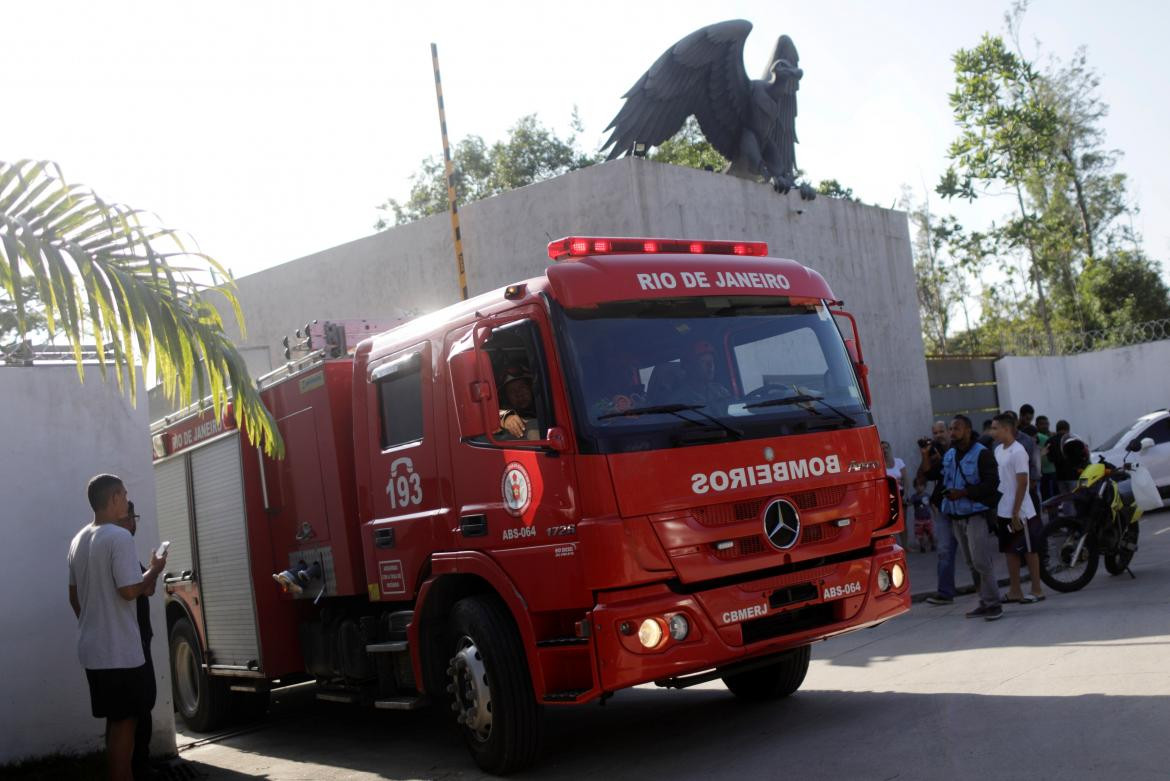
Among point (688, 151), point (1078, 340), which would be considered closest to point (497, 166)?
point (688, 151)

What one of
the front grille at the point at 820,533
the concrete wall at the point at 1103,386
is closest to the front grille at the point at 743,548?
the front grille at the point at 820,533

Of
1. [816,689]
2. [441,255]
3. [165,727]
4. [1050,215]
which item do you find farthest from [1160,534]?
[1050,215]

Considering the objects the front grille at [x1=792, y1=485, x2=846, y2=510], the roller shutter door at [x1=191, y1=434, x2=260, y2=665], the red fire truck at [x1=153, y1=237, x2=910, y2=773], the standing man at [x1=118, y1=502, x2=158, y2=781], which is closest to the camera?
the red fire truck at [x1=153, y1=237, x2=910, y2=773]

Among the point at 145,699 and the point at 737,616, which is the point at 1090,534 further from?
the point at 145,699

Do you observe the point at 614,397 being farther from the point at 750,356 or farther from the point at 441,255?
the point at 441,255

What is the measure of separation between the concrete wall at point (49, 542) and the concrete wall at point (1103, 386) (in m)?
21.5

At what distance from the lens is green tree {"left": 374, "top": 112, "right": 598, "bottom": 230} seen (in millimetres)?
43750

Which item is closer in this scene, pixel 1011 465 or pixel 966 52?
pixel 1011 465

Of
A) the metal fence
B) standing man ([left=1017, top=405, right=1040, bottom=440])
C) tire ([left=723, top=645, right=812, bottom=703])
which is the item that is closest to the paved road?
tire ([left=723, top=645, right=812, bottom=703])

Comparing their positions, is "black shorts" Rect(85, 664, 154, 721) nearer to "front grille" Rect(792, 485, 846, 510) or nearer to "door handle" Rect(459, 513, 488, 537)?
"door handle" Rect(459, 513, 488, 537)

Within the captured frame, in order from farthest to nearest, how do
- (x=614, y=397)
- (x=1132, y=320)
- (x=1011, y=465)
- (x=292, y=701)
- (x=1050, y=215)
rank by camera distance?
(x=1050, y=215) → (x=1132, y=320) → (x=292, y=701) → (x=1011, y=465) → (x=614, y=397)

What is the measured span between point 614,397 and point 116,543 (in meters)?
3.01

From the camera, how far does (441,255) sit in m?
16.4

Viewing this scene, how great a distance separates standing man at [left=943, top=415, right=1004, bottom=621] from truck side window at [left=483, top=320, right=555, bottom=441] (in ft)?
17.3
